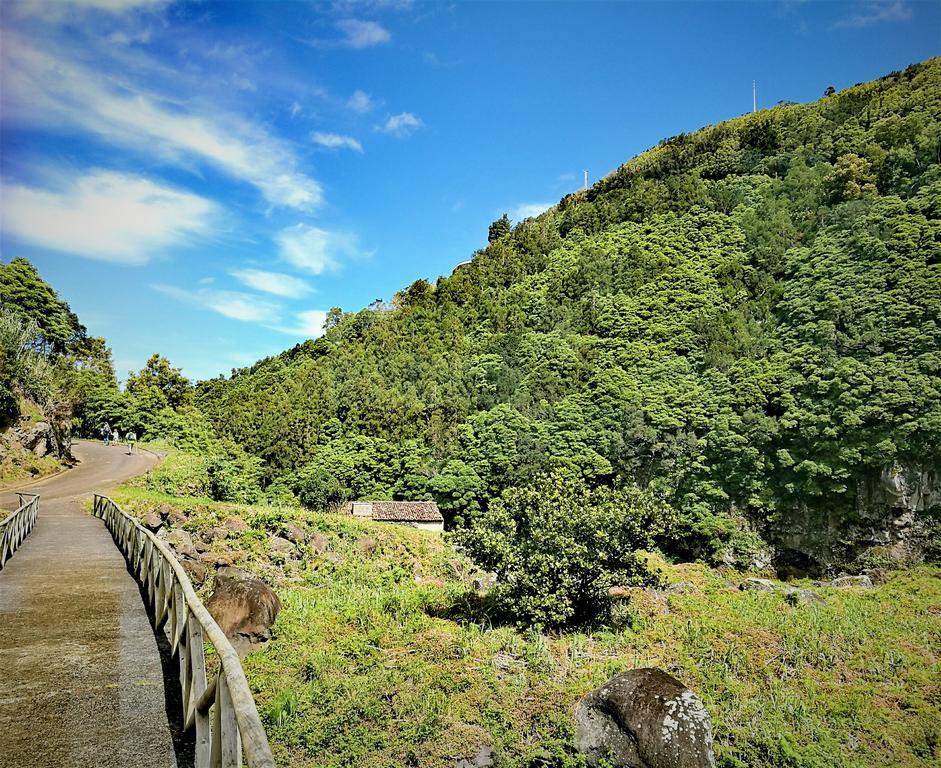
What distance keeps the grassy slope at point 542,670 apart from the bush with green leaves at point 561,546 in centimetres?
104

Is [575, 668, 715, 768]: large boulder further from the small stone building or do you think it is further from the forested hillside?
the small stone building

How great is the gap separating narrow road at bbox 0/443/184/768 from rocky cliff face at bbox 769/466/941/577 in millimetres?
41190

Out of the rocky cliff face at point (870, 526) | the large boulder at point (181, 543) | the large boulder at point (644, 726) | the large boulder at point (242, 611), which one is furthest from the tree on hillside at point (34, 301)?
the rocky cliff face at point (870, 526)

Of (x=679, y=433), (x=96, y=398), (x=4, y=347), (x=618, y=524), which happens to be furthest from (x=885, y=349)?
(x=96, y=398)

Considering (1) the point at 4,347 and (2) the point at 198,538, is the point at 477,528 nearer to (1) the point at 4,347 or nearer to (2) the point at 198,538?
(2) the point at 198,538

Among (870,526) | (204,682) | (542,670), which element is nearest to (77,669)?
(204,682)

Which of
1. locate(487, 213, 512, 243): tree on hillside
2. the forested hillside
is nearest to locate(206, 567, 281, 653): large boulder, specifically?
the forested hillside

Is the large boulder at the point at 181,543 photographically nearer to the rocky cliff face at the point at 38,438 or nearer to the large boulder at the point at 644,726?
the large boulder at the point at 644,726

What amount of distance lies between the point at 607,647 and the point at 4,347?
3040 cm

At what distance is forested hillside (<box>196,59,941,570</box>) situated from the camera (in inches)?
1503

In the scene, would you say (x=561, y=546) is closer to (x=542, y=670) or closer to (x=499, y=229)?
(x=542, y=670)

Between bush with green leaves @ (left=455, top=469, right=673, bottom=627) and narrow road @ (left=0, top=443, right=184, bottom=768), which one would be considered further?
bush with green leaves @ (left=455, top=469, right=673, bottom=627)

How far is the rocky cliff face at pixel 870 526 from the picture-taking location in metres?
34.6

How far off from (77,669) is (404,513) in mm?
36333
